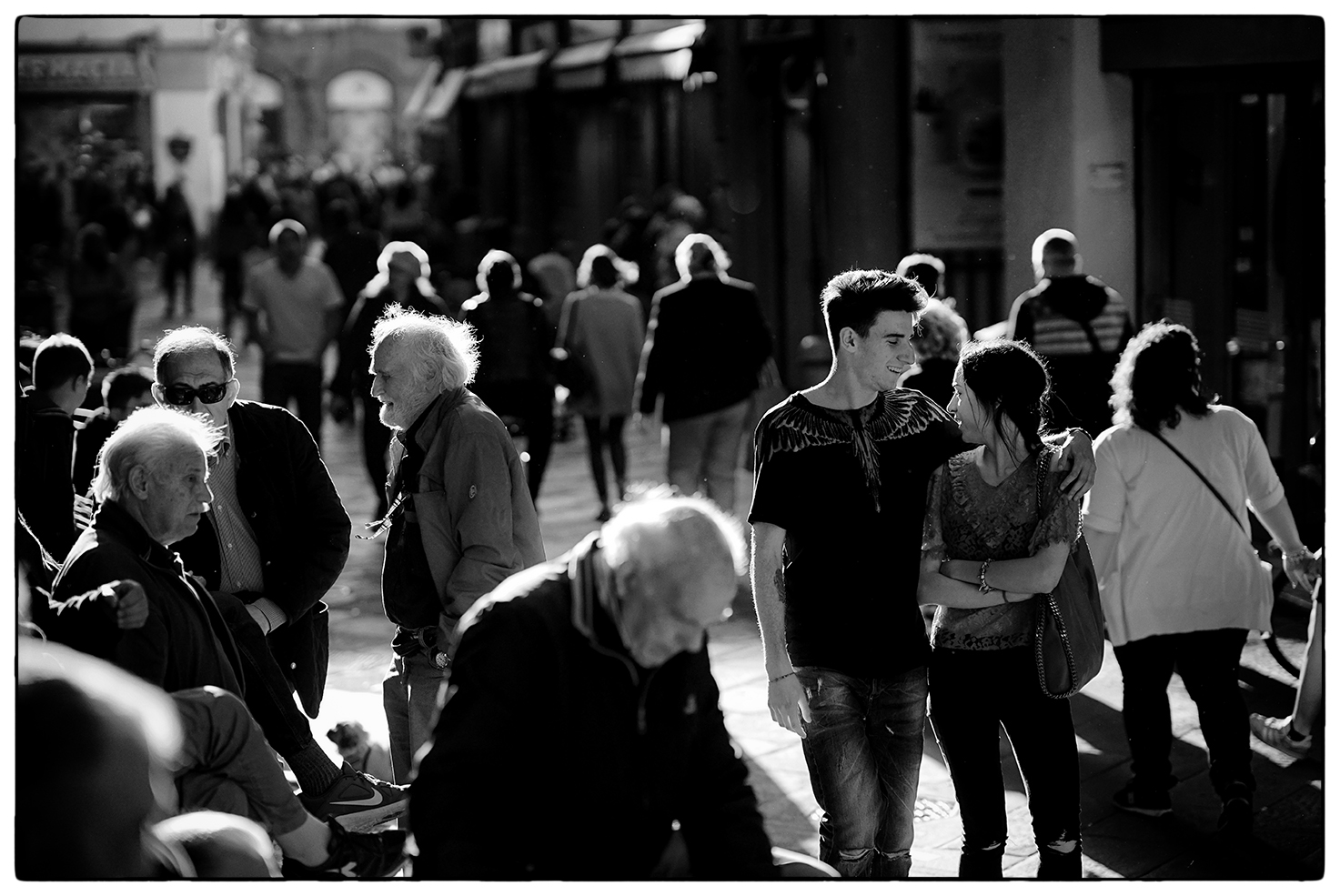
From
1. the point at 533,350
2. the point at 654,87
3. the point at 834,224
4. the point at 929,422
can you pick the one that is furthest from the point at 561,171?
the point at 929,422

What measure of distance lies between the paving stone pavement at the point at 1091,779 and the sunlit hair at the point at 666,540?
7.81 feet

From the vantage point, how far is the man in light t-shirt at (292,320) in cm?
1114

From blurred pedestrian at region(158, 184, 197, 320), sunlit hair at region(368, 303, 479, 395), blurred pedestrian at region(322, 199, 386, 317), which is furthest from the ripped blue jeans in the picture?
blurred pedestrian at region(158, 184, 197, 320)

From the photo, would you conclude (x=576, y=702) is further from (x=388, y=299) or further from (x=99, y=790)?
(x=388, y=299)

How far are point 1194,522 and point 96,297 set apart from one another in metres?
11.2

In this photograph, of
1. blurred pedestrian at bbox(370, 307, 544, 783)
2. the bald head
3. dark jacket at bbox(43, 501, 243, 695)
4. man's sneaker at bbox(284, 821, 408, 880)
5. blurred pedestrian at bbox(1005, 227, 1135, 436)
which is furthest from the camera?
blurred pedestrian at bbox(1005, 227, 1135, 436)

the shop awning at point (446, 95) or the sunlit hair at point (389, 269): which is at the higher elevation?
the shop awning at point (446, 95)

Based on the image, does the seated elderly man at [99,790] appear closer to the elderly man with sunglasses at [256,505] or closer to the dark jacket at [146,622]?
the dark jacket at [146,622]

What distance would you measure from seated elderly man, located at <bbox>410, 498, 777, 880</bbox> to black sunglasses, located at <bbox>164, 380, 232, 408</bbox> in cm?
206

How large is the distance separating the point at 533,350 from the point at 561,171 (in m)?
17.8

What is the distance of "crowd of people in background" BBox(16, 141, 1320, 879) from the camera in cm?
292

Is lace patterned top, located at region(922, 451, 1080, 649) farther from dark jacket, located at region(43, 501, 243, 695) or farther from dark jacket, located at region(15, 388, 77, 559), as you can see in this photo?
dark jacket, located at region(15, 388, 77, 559)

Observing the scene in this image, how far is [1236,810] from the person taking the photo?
5.20m

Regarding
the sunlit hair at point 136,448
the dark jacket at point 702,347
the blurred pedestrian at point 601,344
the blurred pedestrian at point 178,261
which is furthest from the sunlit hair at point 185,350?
A: the blurred pedestrian at point 178,261
